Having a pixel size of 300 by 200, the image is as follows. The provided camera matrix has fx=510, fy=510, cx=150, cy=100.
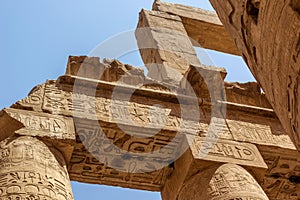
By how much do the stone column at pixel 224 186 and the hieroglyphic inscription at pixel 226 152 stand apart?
0.63 feet

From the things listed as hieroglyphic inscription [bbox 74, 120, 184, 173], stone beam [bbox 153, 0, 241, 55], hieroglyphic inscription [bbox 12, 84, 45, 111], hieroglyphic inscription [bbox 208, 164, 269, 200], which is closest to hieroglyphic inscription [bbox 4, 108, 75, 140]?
hieroglyphic inscription [bbox 12, 84, 45, 111]

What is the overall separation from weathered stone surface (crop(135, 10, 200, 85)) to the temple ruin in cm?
17

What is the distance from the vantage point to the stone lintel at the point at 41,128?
19.7 feet

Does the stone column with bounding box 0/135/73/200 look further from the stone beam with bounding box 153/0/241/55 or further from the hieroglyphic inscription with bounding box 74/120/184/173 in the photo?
the stone beam with bounding box 153/0/241/55

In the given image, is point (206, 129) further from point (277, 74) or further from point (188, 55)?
point (277, 74)

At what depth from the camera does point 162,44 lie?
32.4 feet

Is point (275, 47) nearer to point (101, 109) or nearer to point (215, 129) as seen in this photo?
point (101, 109)

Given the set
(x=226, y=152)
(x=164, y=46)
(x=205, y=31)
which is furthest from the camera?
(x=205, y=31)

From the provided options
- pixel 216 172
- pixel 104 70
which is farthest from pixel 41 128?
pixel 216 172

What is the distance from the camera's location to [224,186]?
19.4ft

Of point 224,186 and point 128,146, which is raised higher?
point 128,146

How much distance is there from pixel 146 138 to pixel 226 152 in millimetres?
1070

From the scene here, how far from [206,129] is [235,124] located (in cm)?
56

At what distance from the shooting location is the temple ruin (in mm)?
5695
